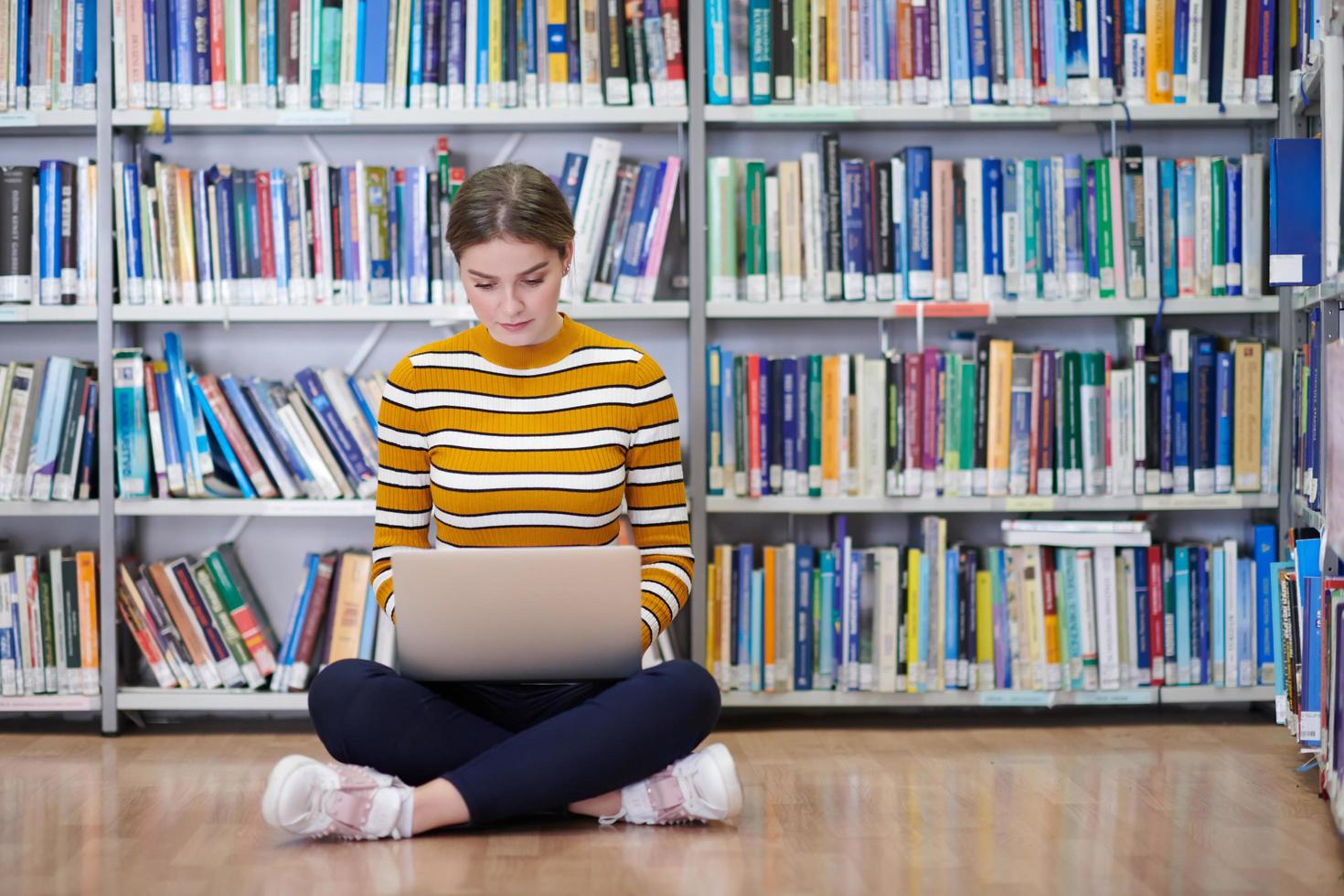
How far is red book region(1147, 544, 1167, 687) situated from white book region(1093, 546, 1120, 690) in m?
0.07

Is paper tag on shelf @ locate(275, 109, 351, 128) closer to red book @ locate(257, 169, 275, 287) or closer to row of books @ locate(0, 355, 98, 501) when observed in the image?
red book @ locate(257, 169, 275, 287)

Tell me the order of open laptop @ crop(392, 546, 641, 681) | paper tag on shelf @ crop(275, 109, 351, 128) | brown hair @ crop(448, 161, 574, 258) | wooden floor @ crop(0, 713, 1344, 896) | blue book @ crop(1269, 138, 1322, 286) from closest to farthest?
wooden floor @ crop(0, 713, 1344, 896), open laptop @ crop(392, 546, 641, 681), brown hair @ crop(448, 161, 574, 258), blue book @ crop(1269, 138, 1322, 286), paper tag on shelf @ crop(275, 109, 351, 128)

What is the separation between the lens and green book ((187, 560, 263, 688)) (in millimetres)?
2816

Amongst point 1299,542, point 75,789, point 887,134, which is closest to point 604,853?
point 75,789

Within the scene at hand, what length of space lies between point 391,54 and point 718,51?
25.5 inches

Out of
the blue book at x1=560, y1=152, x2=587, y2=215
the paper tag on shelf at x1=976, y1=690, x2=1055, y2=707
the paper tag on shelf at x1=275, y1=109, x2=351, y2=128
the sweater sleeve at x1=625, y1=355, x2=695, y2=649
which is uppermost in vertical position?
the paper tag on shelf at x1=275, y1=109, x2=351, y2=128

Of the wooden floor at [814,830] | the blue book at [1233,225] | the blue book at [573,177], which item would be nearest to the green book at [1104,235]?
the blue book at [1233,225]

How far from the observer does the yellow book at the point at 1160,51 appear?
276 centimetres

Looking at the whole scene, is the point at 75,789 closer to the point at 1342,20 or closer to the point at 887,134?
the point at 887,134

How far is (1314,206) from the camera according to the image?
7.46 ft

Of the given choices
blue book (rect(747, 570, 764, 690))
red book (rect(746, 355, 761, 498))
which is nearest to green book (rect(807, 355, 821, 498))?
red book (rect(746, 355, 761, 498))

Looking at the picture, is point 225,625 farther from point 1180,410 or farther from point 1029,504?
point 1180,410

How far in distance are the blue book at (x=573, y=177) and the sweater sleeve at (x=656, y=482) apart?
0.76 m

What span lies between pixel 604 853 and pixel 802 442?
45.7 inches
